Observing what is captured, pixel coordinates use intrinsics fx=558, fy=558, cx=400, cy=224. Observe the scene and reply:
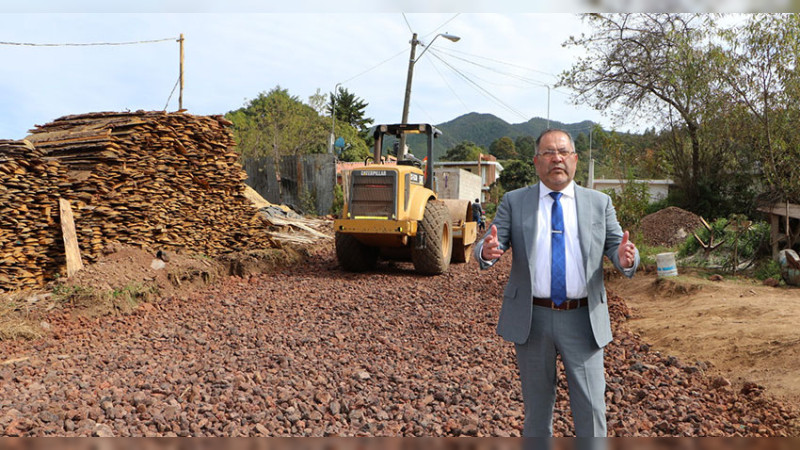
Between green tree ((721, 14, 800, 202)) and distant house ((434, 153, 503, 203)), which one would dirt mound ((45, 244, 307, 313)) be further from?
distant house ((434, 153, 503, 203))

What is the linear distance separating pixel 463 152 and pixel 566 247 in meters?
59.8

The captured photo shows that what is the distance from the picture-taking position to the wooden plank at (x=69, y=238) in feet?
26.0

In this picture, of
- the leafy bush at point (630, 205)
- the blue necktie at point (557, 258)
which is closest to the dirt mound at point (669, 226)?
the leafy bush at point (630, 205)

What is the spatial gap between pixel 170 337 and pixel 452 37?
1622 centimetres

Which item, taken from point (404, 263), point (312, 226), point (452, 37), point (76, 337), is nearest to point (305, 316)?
point (76, 337)

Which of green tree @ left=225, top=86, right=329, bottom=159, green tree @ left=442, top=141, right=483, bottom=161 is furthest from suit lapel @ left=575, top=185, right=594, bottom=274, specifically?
green tree @ left=442, top=141, right=483, bottom=161

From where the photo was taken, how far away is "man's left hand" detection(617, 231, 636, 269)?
7.78ft

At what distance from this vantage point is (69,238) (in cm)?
812

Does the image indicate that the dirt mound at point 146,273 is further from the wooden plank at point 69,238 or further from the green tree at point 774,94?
the green tree at point 774,94

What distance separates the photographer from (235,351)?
17.5 feet

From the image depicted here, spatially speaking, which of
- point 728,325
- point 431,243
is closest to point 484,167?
point 431,243

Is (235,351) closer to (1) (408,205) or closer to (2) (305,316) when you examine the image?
(2) (305,316)

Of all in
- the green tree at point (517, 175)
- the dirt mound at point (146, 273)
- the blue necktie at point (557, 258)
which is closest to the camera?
the blue necktie at point (557, 258)

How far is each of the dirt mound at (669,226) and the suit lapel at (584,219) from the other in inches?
568
